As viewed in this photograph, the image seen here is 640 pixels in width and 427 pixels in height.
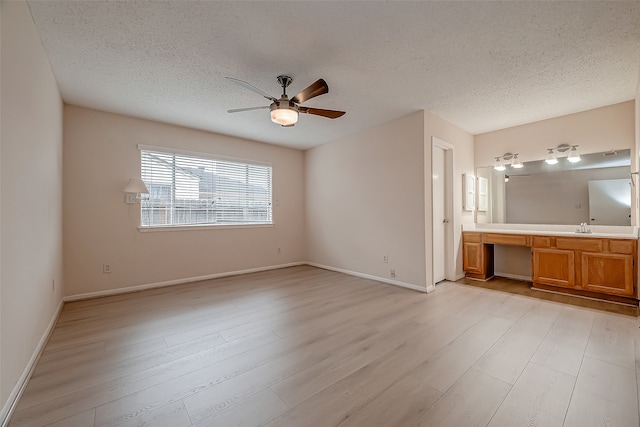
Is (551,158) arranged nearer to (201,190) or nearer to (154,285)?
(201,190)

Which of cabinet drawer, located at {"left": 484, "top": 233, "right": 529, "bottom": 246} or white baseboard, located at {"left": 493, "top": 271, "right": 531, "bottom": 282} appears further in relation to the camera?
white baseboard, located at {"left": 493, "top": 271, "right": 531, "bottom": 282}

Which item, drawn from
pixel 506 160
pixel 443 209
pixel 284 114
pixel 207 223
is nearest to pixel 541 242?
pixel 443 209

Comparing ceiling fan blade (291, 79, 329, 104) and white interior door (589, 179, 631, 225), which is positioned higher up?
ceiling fan blade (291, 79, 329, 104)

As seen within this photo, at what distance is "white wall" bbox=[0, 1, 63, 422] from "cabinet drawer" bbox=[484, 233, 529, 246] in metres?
5.30

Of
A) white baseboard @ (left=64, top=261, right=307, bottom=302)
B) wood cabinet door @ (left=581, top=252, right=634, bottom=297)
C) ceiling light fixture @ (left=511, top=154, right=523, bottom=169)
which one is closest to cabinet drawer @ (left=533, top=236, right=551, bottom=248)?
wood cabinet door @ (left=581, top=252, right=634, bottom=297)

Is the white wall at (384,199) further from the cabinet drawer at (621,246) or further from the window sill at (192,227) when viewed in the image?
the cabinet drawer at (621,246)

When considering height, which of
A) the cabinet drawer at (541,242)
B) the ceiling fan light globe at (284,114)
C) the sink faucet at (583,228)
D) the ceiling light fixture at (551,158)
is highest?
the ceiling fan light globe at (284,114)

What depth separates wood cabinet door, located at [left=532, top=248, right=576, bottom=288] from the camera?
358cm

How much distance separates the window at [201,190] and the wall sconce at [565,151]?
15.7ft

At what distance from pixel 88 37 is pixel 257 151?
317 cm

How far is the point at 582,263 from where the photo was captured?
349 centimetres

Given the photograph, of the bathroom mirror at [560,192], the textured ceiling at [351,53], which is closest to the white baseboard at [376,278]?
the bathroom mirror at [560,192]

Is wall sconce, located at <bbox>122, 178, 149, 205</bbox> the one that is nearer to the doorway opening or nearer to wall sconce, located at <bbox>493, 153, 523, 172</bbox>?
the doorway opening

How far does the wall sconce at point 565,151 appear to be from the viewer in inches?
154
